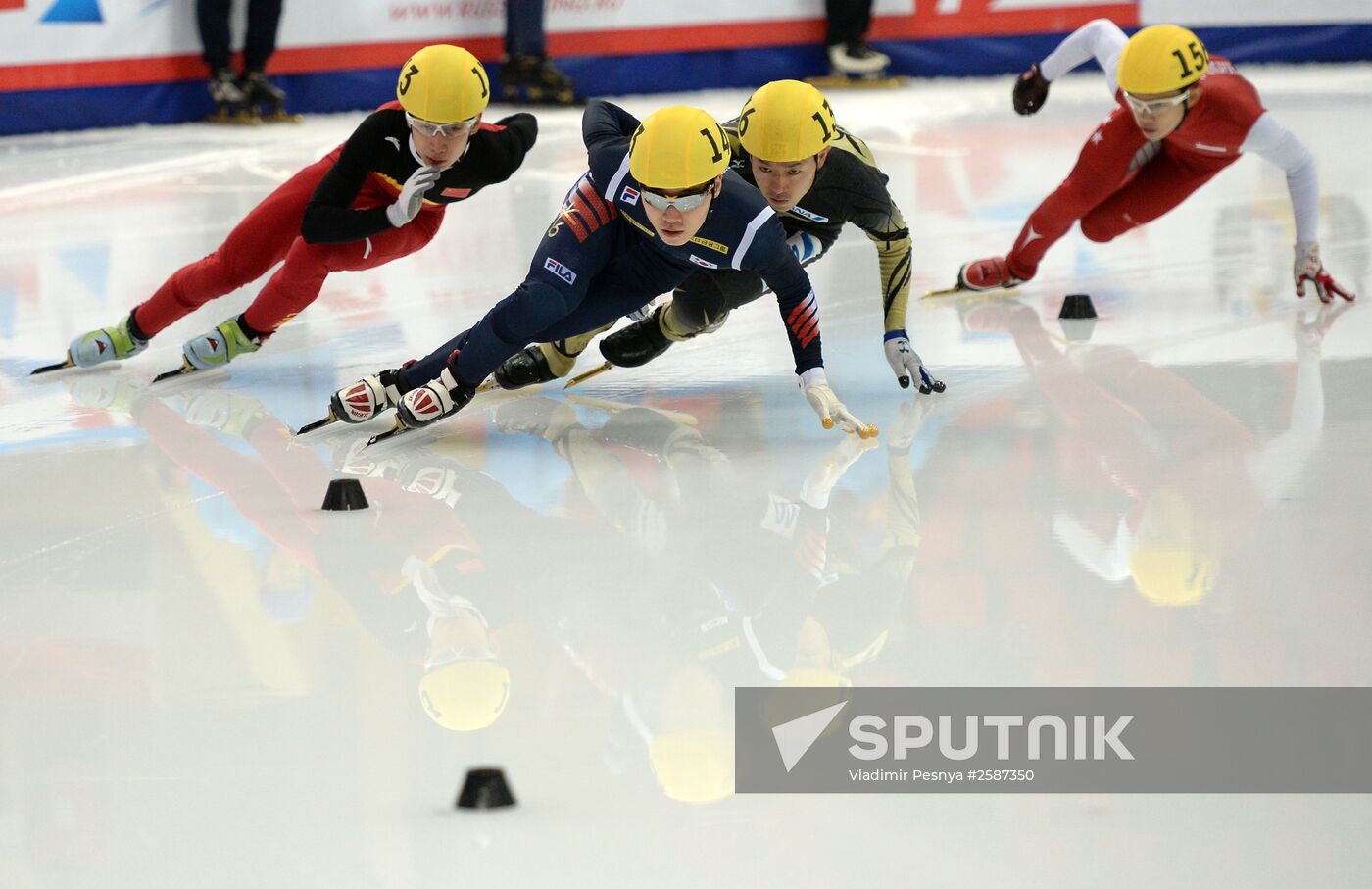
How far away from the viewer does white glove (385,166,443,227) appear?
13.7 ft

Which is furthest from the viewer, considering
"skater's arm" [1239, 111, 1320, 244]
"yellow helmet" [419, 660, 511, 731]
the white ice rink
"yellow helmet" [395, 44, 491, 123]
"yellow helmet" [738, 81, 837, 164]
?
"skater's arm" [1239, 111, 1320, 244]

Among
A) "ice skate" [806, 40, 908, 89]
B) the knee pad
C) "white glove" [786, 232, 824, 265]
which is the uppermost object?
"white glove" [786, 232, 824, 265]

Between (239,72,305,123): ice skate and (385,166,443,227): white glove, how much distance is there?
669 centimetres

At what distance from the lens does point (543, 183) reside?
7.98 metres

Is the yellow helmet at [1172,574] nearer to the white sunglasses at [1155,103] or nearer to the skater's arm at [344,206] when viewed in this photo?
the white sunglasses at [1155,103]

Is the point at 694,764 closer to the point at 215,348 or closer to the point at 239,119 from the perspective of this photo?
the point at 215,348

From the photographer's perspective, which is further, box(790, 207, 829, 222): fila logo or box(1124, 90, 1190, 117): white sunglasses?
box(1124, 90, 1190, 117): white sunglasses

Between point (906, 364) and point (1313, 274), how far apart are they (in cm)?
174

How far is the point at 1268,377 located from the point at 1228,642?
1985 millimetres

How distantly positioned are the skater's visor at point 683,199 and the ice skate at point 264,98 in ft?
25.0

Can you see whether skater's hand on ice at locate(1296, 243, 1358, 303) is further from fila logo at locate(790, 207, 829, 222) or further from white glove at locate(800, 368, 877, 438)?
white glove at locate(800, 368, 877, 438)

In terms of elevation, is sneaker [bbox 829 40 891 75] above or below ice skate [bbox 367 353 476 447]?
below

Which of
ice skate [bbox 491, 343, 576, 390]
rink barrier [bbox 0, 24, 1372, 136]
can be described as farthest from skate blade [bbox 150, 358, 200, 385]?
rink barrier [bbox 0, 24, 1372, 136]

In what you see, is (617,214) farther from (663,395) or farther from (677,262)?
(663,395)
